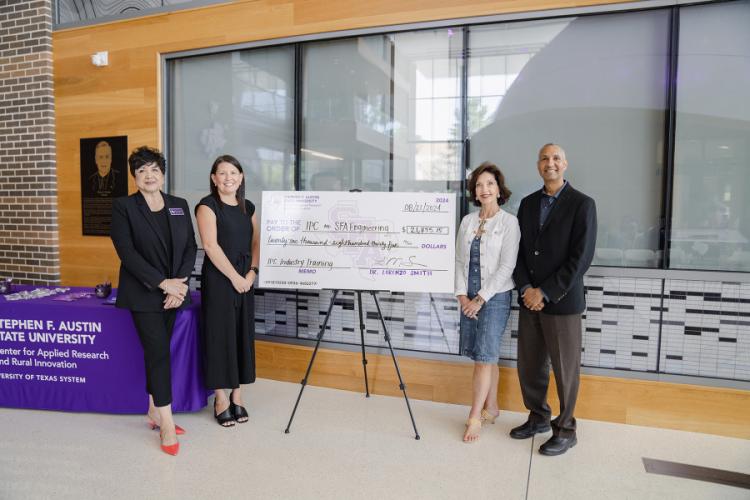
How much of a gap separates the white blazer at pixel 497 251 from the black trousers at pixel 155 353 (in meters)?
1.73

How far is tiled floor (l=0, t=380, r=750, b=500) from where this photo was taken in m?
2.41

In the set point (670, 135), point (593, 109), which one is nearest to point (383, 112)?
point (593, 109)

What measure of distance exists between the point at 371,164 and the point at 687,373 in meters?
2.49

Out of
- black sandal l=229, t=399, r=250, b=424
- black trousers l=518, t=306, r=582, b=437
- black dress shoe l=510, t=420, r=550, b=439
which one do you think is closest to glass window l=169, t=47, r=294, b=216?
black sandal l=229, t=399, r=250, b=424

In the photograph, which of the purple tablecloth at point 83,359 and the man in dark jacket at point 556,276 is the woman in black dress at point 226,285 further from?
the man in dark jacket at point 556,276

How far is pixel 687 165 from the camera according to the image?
3115 mm

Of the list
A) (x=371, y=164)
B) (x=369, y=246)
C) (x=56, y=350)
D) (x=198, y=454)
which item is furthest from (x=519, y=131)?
(x=56, y=350)

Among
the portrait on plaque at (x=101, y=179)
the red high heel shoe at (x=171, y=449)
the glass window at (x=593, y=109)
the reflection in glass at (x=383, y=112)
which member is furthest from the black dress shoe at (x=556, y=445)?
the portrait on plaque at (x=101, y=179)

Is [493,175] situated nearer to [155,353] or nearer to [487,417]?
[487,417]

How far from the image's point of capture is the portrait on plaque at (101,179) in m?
4.39

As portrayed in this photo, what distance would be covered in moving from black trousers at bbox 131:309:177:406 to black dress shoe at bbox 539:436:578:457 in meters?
2.11

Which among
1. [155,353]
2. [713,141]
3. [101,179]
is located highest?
[713,141]

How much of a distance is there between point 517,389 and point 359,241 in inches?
57.5

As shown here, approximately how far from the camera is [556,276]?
2717 mm
